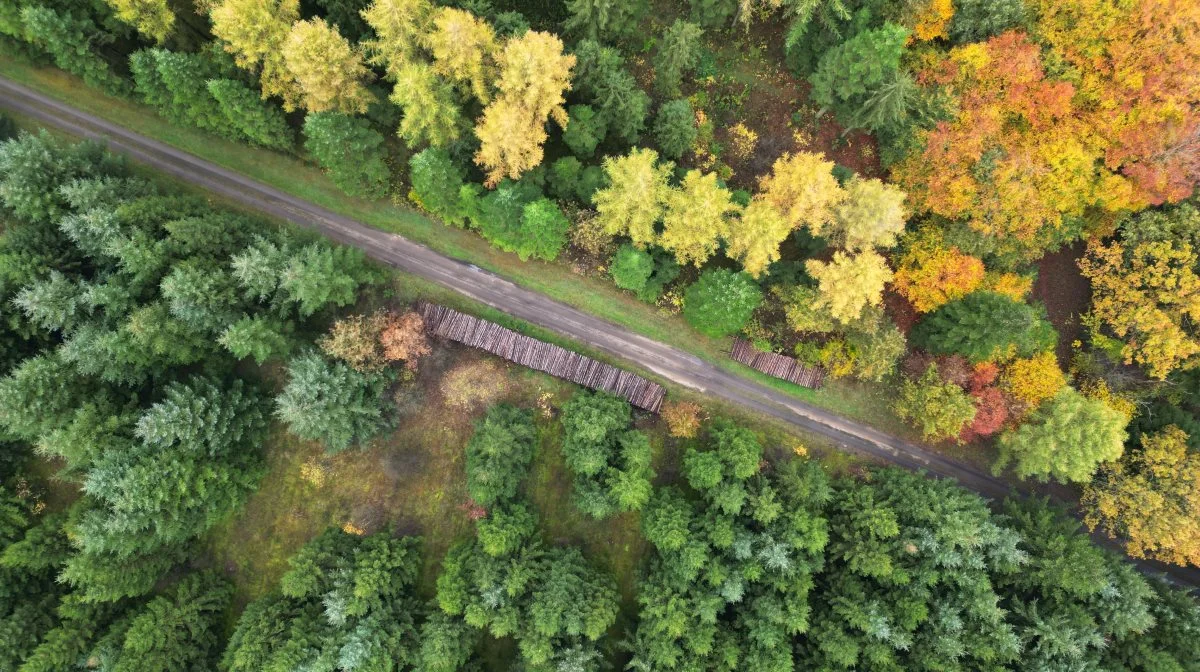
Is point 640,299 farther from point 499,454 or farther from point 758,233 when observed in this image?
point 499,454

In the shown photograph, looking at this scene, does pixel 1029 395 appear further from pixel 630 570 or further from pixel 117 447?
pixel 117 447

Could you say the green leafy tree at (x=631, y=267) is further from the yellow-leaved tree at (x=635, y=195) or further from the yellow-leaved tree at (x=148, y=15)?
the yellow-leaved tree at (x=148, y=15)

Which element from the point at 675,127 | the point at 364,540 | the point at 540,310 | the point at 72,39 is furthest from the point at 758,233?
the point at 72,39

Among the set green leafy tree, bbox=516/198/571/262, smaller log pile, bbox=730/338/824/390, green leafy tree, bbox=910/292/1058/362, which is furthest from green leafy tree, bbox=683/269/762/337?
green leafy tree, bbox=910/292/1058/362

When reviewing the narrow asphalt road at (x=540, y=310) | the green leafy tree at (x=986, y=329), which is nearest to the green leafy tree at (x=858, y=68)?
the green leafy tree at (x=986, y=329)

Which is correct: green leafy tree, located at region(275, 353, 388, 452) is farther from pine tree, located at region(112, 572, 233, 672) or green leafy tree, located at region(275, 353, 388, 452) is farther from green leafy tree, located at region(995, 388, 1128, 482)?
green leafy tree, located at region(995, 388, 1128, 482)
